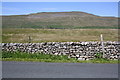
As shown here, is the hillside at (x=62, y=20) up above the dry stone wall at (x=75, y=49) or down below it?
above

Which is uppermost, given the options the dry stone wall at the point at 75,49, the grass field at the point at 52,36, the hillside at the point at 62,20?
the hillside at the point at 62,20

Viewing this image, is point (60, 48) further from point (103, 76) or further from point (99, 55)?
point (103, 76)

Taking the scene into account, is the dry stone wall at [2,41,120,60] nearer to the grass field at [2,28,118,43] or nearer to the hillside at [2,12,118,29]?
the grass field at [2,28,118,43]

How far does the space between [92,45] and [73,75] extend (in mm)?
11921

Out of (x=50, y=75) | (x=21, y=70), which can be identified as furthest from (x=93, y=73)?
(x=21, y=70)

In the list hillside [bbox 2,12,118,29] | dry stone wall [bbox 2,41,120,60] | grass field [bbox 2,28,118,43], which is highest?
hillside [bbox 2,12,118,29]

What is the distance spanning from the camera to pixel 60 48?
68.8 feet

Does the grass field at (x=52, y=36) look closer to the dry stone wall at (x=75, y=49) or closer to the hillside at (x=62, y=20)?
the dry stone wall at (x=75, y=49)

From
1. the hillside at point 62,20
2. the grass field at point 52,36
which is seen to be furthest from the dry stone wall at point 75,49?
the hillside at point 62,20

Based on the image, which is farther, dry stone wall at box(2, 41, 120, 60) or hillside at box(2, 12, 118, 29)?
hillside at box(2, 12, 118, 29)

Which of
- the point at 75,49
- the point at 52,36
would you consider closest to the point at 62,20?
the point at 52,36

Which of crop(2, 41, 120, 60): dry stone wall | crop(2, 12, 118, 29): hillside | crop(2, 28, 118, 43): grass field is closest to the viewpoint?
crop(2, 41, 120, 60): dry stone wall

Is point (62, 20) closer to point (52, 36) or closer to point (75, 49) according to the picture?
point (52, 36)

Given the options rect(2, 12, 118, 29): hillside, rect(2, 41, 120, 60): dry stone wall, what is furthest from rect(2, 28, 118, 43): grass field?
rect(2, 12, 118, 29): hillside
